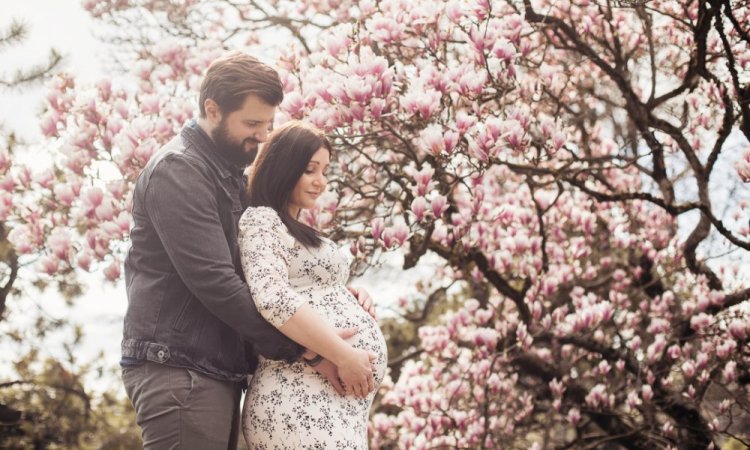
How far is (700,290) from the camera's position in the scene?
4387mm

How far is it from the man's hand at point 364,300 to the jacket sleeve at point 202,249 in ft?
1.41

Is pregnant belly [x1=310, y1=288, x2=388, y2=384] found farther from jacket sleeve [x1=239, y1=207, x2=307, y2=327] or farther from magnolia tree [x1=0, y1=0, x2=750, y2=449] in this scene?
magnolia tree [x1=0, y1=0, x2=750, y2=449]

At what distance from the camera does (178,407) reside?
5.82 feet

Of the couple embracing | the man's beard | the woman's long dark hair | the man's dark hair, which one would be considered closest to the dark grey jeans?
the couple embracing

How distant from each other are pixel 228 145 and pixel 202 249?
391 millimetres

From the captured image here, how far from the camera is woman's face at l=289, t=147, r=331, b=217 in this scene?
7.06 ft

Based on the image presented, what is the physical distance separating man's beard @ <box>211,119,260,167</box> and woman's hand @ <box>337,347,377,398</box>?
65 cm

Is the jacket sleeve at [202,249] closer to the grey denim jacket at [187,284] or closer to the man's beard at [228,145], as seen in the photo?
the grey denim jacket at [187,284]

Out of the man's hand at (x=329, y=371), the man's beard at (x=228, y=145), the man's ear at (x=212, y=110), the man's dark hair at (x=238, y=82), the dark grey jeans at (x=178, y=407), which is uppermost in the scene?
the man's dark hair at (x=238, y=82)

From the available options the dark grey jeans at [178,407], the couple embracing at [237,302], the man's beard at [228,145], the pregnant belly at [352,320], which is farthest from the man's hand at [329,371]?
the man's beard at [228,145]

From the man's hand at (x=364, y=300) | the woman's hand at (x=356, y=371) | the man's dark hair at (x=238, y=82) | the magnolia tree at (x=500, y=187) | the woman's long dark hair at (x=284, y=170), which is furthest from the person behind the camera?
the magnolia tree at (x=500, y=187)

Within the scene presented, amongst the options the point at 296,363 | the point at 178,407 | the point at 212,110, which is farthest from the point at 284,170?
the point at 178,407

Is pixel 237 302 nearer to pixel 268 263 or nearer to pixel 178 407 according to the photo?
pixel 268 263

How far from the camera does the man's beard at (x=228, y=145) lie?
2059mm
